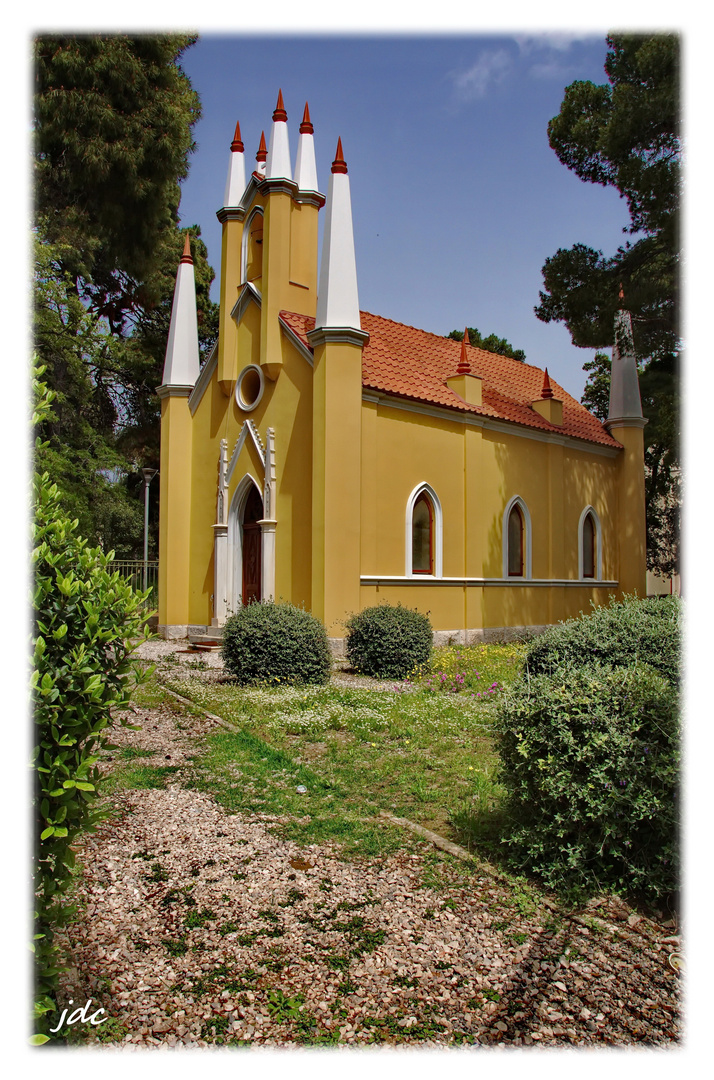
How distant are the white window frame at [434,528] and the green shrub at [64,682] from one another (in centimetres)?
1310

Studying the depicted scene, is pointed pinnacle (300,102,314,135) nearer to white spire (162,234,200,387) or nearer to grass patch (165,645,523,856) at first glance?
white spire (162,234,200,387)

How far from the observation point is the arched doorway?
1716 cm

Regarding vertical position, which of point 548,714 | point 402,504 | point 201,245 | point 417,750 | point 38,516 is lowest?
point 417,750

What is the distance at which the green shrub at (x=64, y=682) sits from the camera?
2.60m

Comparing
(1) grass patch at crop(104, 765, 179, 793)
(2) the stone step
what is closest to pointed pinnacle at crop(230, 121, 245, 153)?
(2) the stone step

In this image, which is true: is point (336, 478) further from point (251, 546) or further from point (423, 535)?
point (251, 546)

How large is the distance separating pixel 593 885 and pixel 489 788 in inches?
71.6

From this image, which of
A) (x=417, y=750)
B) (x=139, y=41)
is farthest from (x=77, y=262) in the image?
(x=417, y=750)

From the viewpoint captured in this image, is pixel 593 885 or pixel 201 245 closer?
pixel 593 885

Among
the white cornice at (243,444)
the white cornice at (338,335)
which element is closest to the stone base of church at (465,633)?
the white cornice at (243,444)

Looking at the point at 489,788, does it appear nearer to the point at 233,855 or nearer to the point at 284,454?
the point at 233,855

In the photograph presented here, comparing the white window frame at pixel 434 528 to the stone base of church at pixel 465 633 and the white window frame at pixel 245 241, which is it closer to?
the stone base of church at pixel 465 633

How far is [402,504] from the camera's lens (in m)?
16.0

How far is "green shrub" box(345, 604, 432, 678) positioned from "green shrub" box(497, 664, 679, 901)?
776cm
